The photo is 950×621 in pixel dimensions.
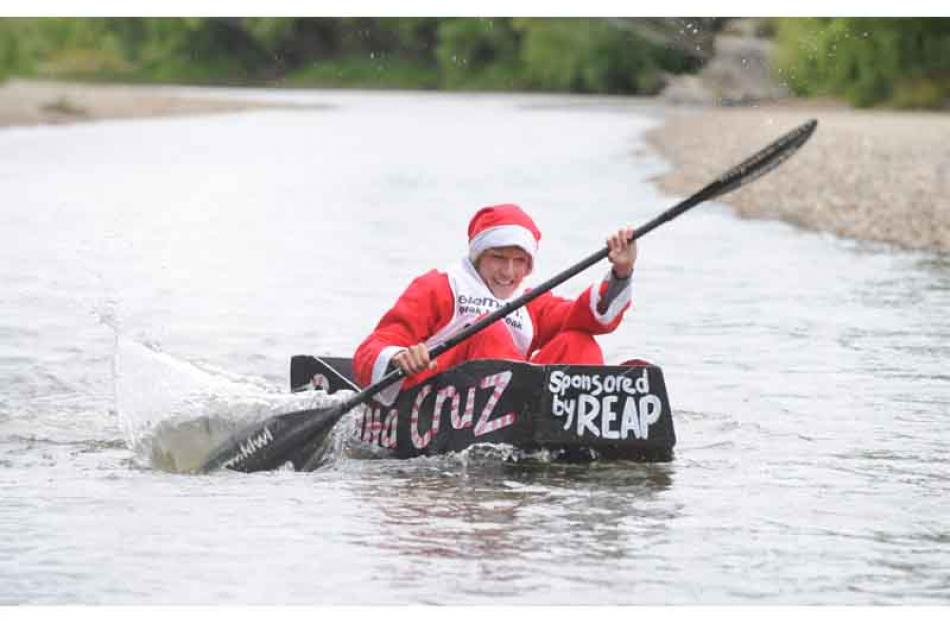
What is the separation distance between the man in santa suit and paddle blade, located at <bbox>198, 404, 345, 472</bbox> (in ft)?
0.76

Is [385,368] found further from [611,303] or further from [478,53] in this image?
[478,53]

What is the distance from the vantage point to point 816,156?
3256 cm

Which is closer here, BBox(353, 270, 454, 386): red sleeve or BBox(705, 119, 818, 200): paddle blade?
BBox(705, 119, 818, 200): paddle blade

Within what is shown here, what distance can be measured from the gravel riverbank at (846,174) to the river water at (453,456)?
2.52 feet

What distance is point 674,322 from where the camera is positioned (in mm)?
14109

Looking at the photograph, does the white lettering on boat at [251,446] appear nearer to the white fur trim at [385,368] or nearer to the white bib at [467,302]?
the white fur trim at [385,368]

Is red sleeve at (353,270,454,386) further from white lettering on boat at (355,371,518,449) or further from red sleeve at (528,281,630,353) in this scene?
red sleeve at (528,281,630,353)

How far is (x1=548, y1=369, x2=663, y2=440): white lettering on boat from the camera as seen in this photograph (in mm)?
8258

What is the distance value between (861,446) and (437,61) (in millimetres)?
71409

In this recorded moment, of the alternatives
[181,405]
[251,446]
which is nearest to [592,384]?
[251,446]

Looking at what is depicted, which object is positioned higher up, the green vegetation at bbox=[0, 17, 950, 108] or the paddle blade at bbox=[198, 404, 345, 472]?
the green vegetation at bbox=[0, 17, 950, 108]

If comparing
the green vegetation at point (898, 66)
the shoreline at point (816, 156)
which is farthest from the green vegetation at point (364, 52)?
the green vegetation at point (898, 66)

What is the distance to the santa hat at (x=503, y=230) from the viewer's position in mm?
8469

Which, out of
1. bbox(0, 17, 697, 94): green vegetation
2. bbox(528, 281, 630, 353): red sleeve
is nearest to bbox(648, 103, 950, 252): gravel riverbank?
bbox(528, 281, 630, 353): red sleeve
